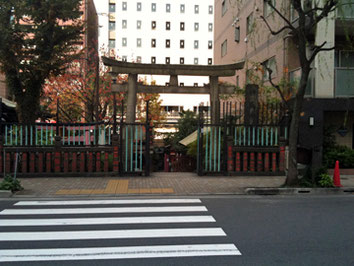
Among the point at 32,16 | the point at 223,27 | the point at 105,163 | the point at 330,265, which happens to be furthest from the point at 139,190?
the point at 223,27

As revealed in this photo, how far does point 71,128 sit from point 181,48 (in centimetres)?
5214

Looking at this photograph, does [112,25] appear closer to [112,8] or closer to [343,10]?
[112,8]

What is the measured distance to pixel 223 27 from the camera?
3059cm

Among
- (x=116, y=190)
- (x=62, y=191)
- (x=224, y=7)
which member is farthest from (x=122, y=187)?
(x=224, y=7)

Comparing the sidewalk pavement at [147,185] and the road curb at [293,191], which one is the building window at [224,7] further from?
the road curb at [293,191]

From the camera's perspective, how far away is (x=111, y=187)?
432 inches

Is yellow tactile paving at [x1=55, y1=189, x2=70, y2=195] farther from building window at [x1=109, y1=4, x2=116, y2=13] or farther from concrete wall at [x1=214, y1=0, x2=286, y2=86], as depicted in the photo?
building window at [x1=109, y1=4, x2=116, y2=13]

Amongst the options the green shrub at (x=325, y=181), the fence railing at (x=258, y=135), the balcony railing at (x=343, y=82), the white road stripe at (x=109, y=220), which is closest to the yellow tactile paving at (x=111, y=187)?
the white road stripe at (x=109, y=220)

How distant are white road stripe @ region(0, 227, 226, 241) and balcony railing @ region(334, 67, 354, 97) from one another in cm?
1078

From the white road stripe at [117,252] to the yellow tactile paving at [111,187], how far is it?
15.6 ft

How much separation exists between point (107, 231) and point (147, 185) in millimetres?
4785

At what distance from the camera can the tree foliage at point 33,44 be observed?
13086 millimetres

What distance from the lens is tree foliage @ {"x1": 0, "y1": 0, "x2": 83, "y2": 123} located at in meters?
13.1

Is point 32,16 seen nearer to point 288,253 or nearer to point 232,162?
point 232,162
